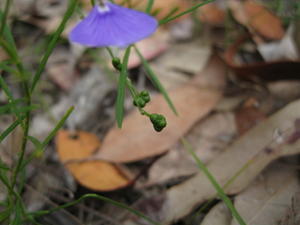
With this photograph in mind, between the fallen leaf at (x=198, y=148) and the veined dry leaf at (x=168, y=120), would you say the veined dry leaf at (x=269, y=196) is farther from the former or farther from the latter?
the veined dry leaf at (x=168, y=120)

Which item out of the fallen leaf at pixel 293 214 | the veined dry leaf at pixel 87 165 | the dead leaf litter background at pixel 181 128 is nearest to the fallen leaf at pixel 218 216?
the dead leaf litter background at pixel 181 128

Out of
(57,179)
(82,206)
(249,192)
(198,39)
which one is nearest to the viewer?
(249,192)

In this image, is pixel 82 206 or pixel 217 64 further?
pixel 217 64

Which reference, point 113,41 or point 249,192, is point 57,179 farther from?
point 113,41

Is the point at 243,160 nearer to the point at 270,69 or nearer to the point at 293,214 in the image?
the point at 293,214

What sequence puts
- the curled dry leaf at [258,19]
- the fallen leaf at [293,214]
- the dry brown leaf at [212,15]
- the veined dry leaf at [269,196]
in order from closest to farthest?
the fallen leaf at [293,214] < the veined dry leaf at [269,196] < the curled dry leaf at [258,19] < the dry brown leaf at [212,15]

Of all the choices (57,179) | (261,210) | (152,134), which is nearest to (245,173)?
(261,210)

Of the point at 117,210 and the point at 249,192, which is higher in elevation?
the point at 117,210
